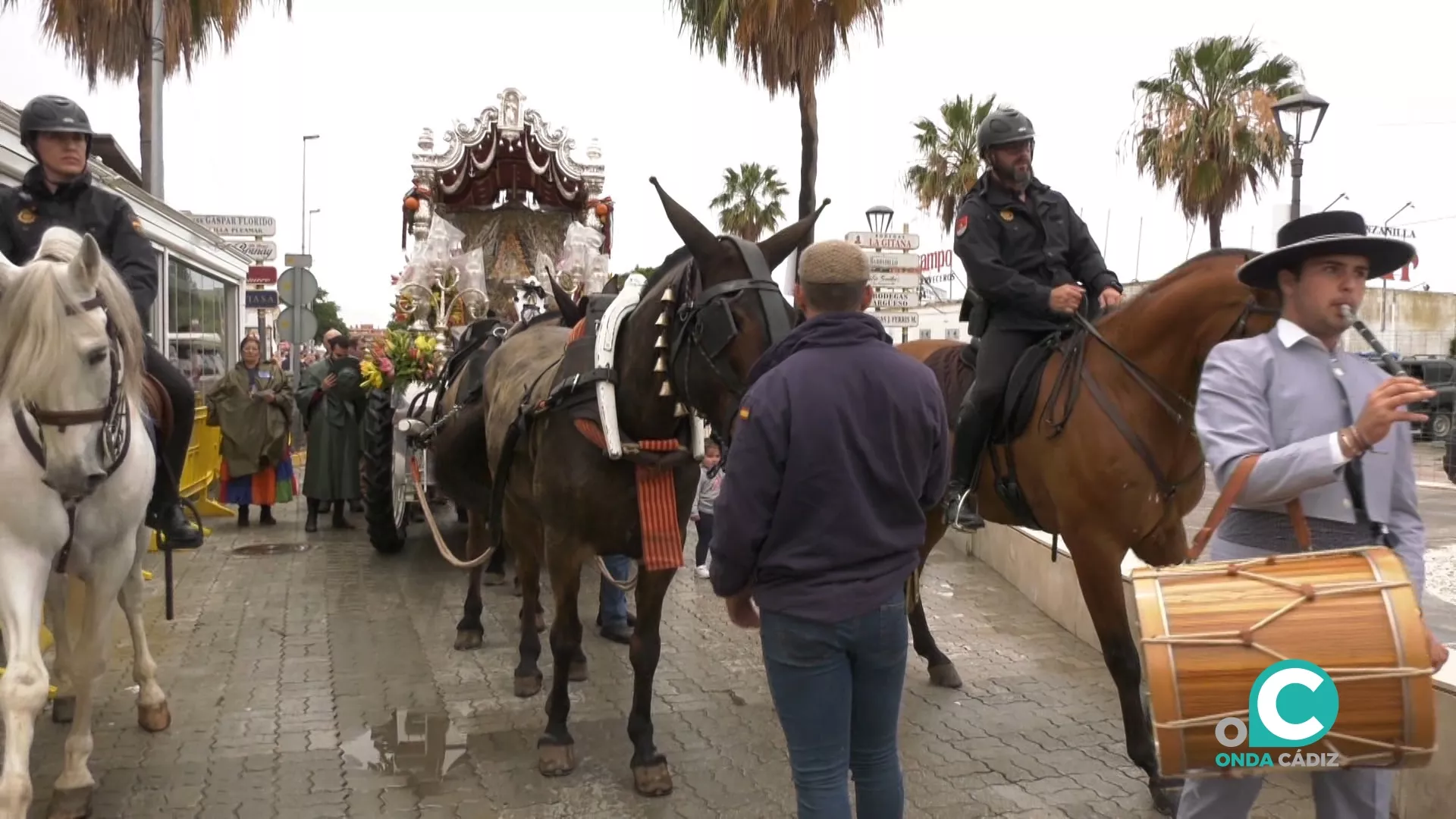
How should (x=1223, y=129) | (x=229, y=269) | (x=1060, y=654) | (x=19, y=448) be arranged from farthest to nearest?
(x=1223, y=129) → (x=229, y=269) → (x=1060, y=654) → (x=19, y=448)

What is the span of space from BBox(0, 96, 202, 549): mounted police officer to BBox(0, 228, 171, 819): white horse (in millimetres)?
724

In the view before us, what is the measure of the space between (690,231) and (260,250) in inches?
590

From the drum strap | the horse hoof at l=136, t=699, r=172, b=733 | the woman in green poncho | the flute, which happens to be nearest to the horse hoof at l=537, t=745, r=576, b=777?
the horse hoof at l=136, t=699, r=172, b=733

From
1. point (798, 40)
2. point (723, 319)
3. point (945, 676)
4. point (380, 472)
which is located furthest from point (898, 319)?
point (723, 319)

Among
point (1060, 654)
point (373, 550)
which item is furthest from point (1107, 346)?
point (373, 550)

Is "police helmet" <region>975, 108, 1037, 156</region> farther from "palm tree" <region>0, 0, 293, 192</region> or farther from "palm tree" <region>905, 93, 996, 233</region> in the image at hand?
"palm tree" <region>905, 93, 996, 233</region>

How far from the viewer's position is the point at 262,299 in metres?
15.8

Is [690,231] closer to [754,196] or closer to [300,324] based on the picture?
[300,324]

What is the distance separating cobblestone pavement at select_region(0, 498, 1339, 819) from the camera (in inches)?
161

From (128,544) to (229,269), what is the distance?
996cm

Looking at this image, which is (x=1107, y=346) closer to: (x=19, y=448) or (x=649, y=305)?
(x=649, y=305)

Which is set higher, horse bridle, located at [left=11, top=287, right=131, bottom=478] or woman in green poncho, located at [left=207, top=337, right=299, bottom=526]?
horse bridle, located at [left=11, top=287, right=131, bottom=478]

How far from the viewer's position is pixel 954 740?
4.74 metres

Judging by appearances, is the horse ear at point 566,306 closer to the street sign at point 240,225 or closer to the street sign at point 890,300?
the street sign at point 890,300
